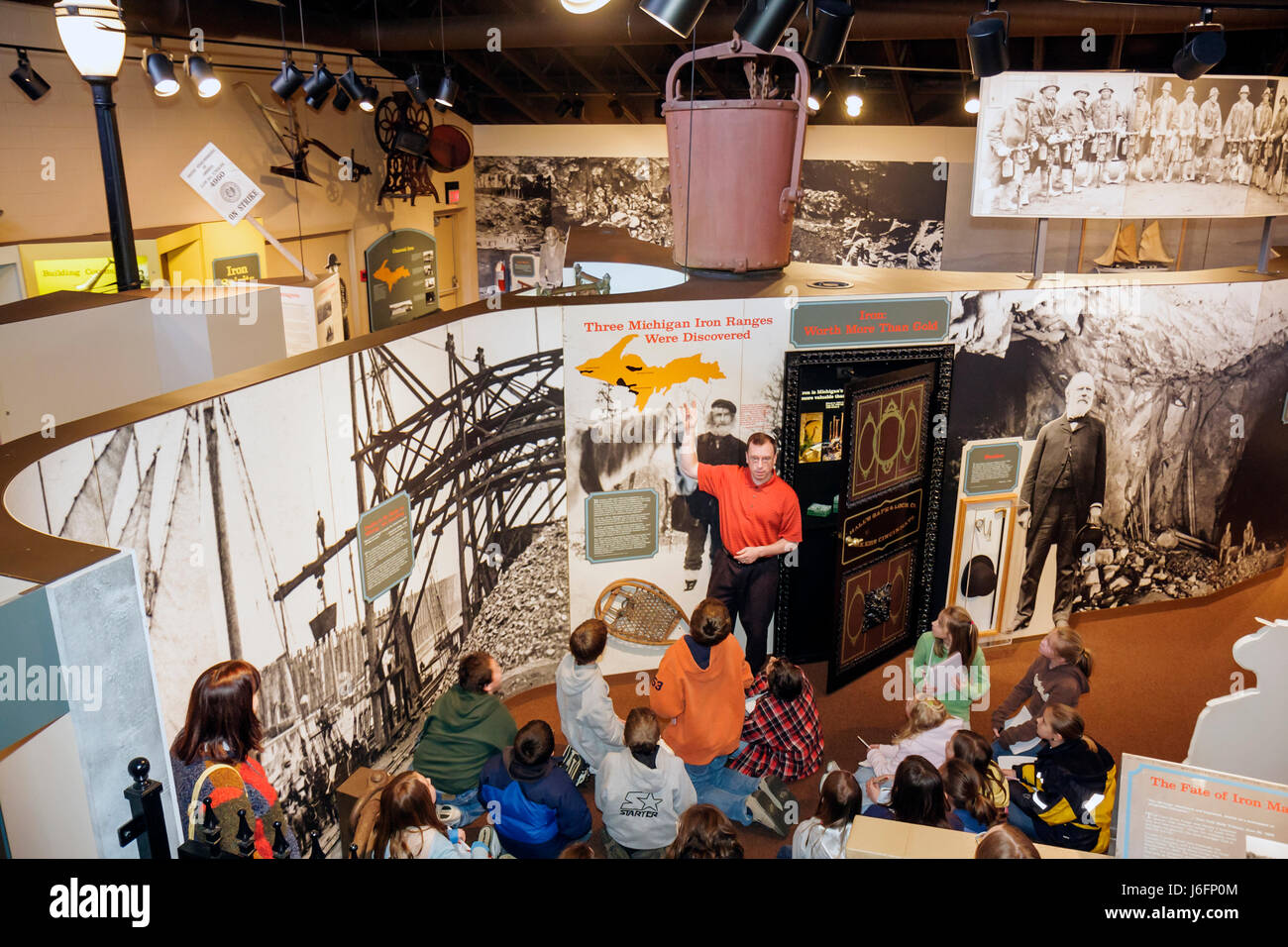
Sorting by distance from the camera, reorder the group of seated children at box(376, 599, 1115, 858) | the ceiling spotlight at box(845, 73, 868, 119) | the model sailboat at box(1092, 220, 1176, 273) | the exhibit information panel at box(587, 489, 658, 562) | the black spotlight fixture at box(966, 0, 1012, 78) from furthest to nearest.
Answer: the model sailboat at box(1092, 220, 1176, 273), the ceiling spotlight at box(845, 73, 868, 119), the exhibit information panel at box(587, 489, 658, 562), the black spotlight fixture at box(966, 0, 1012, 78), the group of seated children at box(376, 599, 1115, 858)

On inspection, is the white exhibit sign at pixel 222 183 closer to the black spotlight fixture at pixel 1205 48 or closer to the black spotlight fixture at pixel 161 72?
the black spotlight fixture at pixel 161 72

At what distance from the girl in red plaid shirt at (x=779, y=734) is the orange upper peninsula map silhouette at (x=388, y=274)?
28.0 feet

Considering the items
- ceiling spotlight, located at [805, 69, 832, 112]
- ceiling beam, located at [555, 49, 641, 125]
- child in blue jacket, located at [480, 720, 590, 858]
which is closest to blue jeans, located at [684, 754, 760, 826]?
child in blue jacket, located at [480, 720, 590, 858]

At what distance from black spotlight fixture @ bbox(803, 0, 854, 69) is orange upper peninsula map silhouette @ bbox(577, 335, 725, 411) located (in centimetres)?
159

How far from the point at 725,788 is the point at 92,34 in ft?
15.1

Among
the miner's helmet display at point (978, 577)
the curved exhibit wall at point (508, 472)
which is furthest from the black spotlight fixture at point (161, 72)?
the miner's helmet display at point (978, 577)

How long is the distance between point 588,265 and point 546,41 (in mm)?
4053

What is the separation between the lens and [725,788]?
4.29 m

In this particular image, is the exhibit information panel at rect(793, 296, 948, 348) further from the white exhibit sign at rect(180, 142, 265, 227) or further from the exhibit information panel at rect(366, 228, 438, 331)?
the exhibit information panel at rect(366, 228, 438, 331)

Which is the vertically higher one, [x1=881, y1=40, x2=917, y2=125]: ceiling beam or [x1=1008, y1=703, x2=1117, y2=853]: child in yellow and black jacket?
[x1=881, y1=40, x2=917, y2=125]: ceiling beam

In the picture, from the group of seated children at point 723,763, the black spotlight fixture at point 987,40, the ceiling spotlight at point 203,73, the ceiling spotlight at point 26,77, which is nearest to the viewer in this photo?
the group of seated children at point 723,763

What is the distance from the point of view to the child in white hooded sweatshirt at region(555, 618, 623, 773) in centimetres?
413

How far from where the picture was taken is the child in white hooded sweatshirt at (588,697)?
4129 mm
